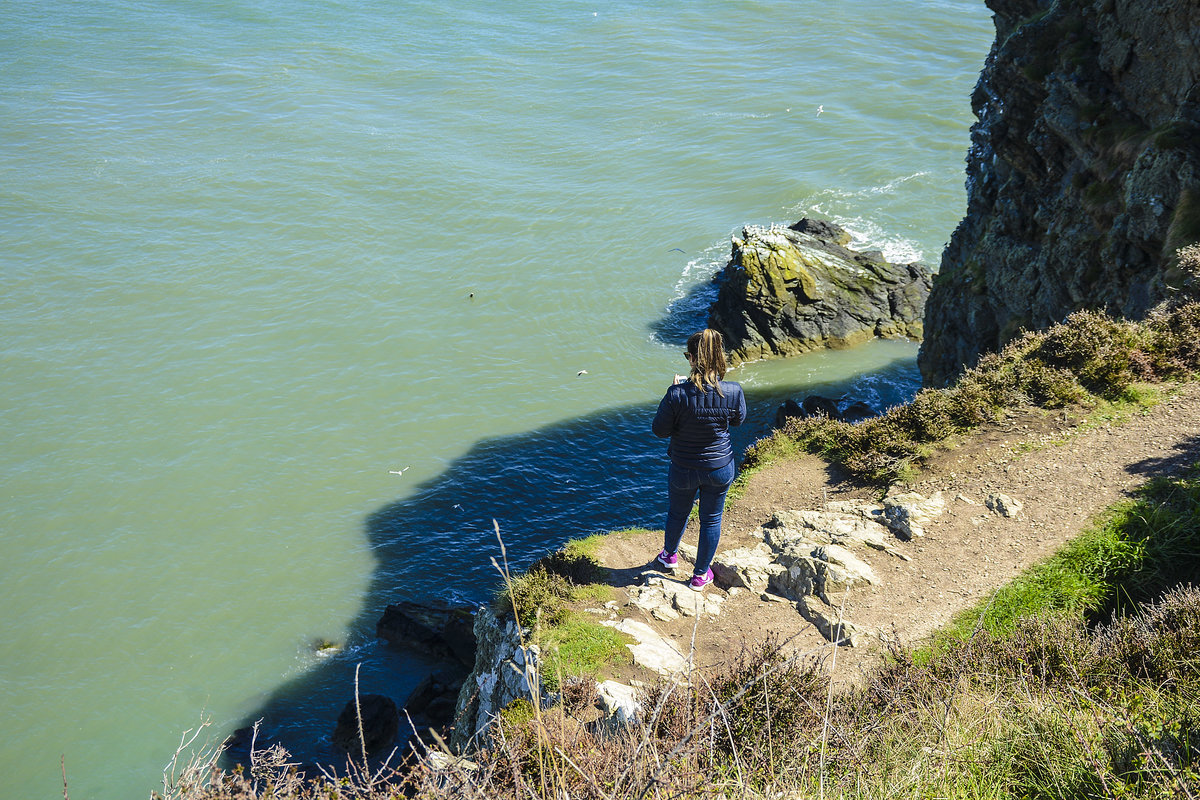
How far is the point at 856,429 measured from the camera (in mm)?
12773

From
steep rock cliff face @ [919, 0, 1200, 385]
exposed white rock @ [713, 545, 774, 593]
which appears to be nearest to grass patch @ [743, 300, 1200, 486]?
steep rock cliff face @ [919, 0, 1200, 385]

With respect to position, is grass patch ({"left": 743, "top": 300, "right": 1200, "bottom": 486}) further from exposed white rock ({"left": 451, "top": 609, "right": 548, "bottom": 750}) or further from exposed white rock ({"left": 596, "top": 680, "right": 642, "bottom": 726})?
exposed white rock ({"left": 596, "top": 680, "right": 642, "bottom": 726})

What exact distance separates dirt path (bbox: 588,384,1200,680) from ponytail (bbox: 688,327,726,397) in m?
2.47

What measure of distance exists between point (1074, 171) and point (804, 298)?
40.8ft

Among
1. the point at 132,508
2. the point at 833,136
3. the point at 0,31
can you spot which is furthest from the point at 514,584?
the point at 0,31

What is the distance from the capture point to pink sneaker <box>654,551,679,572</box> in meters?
9.77

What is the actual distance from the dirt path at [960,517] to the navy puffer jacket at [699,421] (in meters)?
1.80

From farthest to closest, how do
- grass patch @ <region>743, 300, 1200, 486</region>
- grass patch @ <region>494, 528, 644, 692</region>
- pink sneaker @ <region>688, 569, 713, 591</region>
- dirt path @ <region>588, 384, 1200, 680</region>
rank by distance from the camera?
grass patch @ <region>743, 300, 1200, 486</region>, pink sneaker @ <region>688, 569, 713, 591</region>, dirt path @ <region>588, 384, 1200, 680</region>, grass patch @ <region>494, 528, 644, 692</region>

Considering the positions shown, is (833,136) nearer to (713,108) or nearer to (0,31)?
(713,108)

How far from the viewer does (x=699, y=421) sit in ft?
27.3

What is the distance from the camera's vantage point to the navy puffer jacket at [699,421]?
824cm

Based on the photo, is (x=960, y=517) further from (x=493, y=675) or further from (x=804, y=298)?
(x=804, y=298)

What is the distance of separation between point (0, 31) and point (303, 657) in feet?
204

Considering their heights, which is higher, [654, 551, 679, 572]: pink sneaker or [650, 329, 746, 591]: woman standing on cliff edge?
[650, 329, 746, 591]: woman standing on cliff edge
